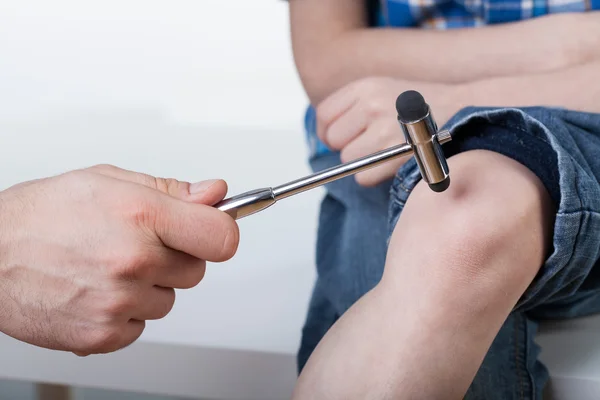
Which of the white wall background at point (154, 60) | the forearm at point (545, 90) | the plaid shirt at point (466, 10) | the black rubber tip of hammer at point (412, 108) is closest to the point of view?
the black rubber tip of hammer at point (412, 108)

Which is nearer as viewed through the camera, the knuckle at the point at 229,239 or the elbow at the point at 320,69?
the knuckle at the point at 229,239

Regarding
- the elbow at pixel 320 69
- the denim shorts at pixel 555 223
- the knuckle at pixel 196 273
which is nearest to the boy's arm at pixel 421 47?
the elbow at pixel 320 69

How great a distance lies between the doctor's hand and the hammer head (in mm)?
137

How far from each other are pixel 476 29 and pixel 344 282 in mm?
300

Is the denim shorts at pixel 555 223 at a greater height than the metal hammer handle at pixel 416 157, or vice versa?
the metal hammer handle at pixel 416 157

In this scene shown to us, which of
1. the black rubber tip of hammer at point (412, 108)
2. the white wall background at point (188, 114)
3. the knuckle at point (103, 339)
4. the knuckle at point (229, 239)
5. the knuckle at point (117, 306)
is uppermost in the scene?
the black rubber tip of hammer at point (412, 108)

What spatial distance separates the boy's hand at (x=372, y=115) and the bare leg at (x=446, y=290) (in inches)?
6.8

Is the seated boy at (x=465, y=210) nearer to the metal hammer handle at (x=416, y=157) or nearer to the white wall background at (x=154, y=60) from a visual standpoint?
the metal hammer handle at (x=416, y=157)

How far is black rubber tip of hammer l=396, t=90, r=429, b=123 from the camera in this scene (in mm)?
513

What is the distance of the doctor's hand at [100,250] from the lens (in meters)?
0.54

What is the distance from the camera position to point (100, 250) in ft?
1.80

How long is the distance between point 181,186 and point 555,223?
0.89 ft

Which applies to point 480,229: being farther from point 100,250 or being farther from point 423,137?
point 100,250

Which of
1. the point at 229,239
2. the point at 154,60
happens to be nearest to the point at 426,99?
the point at 229,239
